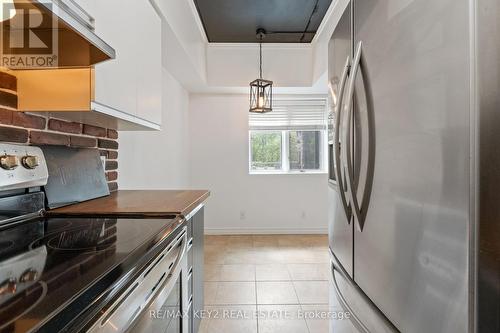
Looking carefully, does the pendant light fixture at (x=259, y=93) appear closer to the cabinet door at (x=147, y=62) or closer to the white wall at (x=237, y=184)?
the white wall at (x=237, y=184)

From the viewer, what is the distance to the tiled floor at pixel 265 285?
199 centimetres

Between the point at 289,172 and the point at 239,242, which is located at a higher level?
the point at 289,172

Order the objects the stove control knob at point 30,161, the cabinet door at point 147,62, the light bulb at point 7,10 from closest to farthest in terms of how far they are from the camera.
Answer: the light bulb at point 7,10 < the stove control knob at point 30,161 < the cabinet door at point 147,62

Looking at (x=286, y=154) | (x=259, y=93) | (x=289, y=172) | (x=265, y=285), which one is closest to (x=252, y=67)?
(x=259, y=93)

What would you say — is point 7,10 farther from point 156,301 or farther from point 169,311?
point 169,311

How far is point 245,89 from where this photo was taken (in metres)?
3.98

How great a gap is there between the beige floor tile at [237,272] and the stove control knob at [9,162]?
205cm

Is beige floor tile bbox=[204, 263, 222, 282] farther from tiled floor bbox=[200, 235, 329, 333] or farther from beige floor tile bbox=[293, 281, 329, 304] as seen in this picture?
beige floor tile bbox=[293, 281, 329, 304]

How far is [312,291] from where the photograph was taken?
2451 mm

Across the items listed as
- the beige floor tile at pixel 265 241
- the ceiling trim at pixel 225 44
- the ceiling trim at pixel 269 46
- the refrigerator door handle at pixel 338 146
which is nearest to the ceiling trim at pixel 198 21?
the ceiling trim at pixel 225 44

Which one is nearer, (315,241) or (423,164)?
(423,164)

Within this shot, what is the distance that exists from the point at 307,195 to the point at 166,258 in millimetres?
3526

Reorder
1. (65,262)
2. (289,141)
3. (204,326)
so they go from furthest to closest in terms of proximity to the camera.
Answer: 1. (289,141)
2. (204,326)
3. (65,262)

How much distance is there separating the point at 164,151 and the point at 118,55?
6.17ft
